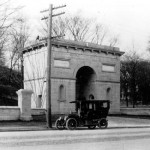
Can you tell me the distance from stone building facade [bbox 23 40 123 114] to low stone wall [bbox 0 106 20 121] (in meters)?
7.28

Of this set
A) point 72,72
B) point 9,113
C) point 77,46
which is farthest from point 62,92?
point 9,113

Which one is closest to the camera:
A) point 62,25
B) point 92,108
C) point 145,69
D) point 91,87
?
point 92,108

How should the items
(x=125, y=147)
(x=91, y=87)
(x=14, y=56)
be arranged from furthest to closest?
(x=14, y=56) → (x=91, y=87) → (x=125, y=147)

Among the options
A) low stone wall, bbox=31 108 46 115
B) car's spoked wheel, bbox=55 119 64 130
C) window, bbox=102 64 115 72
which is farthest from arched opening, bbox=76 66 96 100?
car's spoked wheel, bbox=55 119 64 130

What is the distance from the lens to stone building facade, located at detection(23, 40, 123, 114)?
34.4 meters

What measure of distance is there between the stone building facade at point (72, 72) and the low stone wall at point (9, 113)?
7283 mm

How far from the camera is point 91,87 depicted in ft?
126

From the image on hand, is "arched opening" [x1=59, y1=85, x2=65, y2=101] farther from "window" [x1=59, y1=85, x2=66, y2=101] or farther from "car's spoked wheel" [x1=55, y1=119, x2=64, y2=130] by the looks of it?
"car's spoked wheel" [x1=55, y1=119, x2=64, y2=130]

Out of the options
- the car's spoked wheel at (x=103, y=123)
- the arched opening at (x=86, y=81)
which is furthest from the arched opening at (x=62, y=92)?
the car's spoked wheel at (x=103, y=123)

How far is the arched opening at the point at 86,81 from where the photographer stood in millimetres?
38156

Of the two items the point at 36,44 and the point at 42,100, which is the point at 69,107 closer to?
the point at 42,100

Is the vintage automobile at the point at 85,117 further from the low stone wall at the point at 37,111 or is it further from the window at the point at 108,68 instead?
the window at the point at 108,68

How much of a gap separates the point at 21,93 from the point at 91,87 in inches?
500

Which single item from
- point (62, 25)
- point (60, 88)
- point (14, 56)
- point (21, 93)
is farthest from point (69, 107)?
point (62, 25)
